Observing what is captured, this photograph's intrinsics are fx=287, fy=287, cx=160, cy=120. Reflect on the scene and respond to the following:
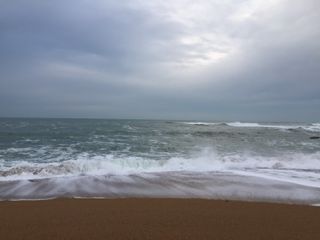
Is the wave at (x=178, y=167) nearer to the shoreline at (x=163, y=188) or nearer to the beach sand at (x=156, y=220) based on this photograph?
the shoreline at (x=163, y=188)

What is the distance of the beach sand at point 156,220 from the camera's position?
384cm

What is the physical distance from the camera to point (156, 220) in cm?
441

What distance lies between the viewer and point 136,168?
1173cm

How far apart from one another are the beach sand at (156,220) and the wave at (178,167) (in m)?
4.28

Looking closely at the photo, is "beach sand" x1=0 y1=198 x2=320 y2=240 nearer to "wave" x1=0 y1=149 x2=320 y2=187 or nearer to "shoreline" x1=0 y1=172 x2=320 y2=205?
"shoreline" x1=0 y1=172 x2=320 y2=205

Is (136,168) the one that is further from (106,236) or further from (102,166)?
(106,236)

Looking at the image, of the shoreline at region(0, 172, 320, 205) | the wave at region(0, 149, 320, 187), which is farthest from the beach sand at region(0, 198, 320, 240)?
the wave at region(0, 149, 320, 187)

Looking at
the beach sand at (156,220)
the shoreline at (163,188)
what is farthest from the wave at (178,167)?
the beach sand at (156,220)

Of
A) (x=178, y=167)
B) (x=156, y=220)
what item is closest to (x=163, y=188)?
(x=156, y=220)

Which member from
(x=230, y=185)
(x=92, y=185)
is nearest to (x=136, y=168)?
(x=92, y=185)

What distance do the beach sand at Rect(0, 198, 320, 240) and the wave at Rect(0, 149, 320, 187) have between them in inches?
169

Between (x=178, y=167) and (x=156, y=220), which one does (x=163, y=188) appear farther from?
(x=178, y=167)

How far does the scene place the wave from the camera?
9933mm

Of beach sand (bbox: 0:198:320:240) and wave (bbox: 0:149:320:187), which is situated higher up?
beach sand (bbox: 0:198:320:240)
